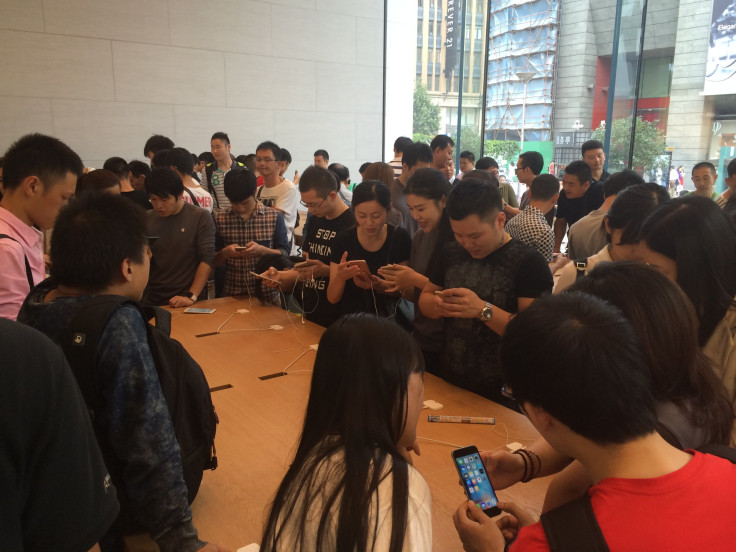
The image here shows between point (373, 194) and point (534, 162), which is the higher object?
point (534, 162)

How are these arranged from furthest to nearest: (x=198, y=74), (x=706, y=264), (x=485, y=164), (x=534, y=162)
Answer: (x=198, y=74) < (x=485, y=164) < (x=534, y=162) < (x=706, y=264)

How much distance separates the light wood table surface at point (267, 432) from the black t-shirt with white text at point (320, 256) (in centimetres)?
15

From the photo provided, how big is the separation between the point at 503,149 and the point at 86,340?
7330 millimetres

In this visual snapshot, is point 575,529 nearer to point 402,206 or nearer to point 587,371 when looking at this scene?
point 587,371

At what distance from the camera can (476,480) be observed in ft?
3.82

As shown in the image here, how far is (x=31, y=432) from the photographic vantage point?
2.30 ft

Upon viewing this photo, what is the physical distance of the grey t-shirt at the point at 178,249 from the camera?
3.28 meters

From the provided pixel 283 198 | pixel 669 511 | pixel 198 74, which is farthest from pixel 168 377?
pixel 198 74

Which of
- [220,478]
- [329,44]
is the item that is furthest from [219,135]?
[220,478]

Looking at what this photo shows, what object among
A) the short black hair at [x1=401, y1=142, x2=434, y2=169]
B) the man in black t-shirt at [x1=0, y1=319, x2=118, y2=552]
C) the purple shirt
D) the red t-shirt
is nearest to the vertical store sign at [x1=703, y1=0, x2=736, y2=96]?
the short black hair at [x1=401, y1=142, x2=434, y2=169]

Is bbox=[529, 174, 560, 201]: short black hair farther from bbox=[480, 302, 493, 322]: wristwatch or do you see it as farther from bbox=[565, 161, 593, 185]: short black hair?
bbox=[480, 302, 493, 322]: wristwatch

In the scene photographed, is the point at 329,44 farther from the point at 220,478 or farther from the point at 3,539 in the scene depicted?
the point at 3,539

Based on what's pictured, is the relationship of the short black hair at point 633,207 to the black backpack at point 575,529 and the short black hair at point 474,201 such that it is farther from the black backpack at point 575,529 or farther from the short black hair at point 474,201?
the black backpack at point 575,529

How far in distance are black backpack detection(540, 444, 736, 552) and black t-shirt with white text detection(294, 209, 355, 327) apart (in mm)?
2169
